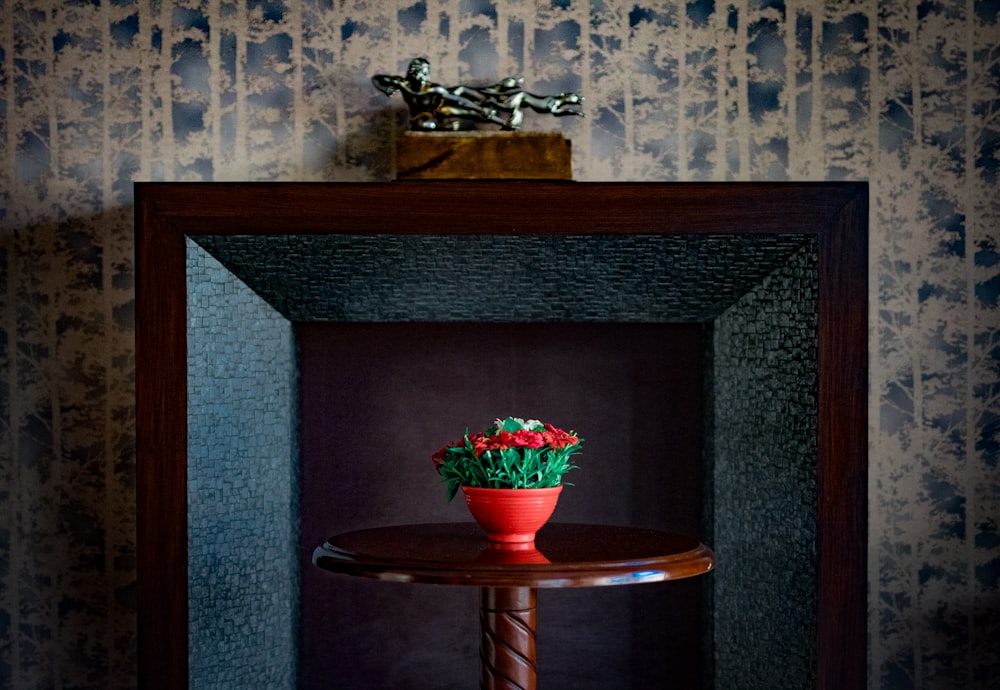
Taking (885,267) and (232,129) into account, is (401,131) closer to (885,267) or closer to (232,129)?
(232,129)

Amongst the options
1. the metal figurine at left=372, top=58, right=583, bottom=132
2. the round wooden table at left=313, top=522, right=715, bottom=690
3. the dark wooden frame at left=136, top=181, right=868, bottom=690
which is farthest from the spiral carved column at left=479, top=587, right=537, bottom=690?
the metal figurine at left=372, top=58, right=583, bottom=132

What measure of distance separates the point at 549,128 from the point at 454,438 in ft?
3.02

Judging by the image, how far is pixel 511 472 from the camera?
7.23 ft

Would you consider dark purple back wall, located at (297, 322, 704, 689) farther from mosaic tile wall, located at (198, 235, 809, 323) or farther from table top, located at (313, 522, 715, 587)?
table top, located at (313, 522, 715, 587)

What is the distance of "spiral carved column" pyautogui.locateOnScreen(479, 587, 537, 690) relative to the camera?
7.35 ft

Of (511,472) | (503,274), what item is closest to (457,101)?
(503,274)

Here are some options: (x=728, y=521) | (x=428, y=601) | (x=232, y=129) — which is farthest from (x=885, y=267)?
(x=232, y=129)

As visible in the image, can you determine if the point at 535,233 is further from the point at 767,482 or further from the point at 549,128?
the point at 767,482

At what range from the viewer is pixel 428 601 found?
3.22 m

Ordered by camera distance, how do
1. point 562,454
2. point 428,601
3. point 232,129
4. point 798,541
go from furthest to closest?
1. point 428,601
2. point 232,129
3. point 798,541
4. point 562,454

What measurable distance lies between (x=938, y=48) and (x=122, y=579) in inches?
105

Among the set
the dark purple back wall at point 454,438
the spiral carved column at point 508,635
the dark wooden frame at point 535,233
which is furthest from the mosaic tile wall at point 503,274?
the spiral carved column at point 508,635

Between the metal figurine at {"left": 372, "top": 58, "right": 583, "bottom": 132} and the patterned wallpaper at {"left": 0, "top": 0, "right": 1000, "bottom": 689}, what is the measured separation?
0.14 metres

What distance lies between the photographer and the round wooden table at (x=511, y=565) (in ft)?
6.71
